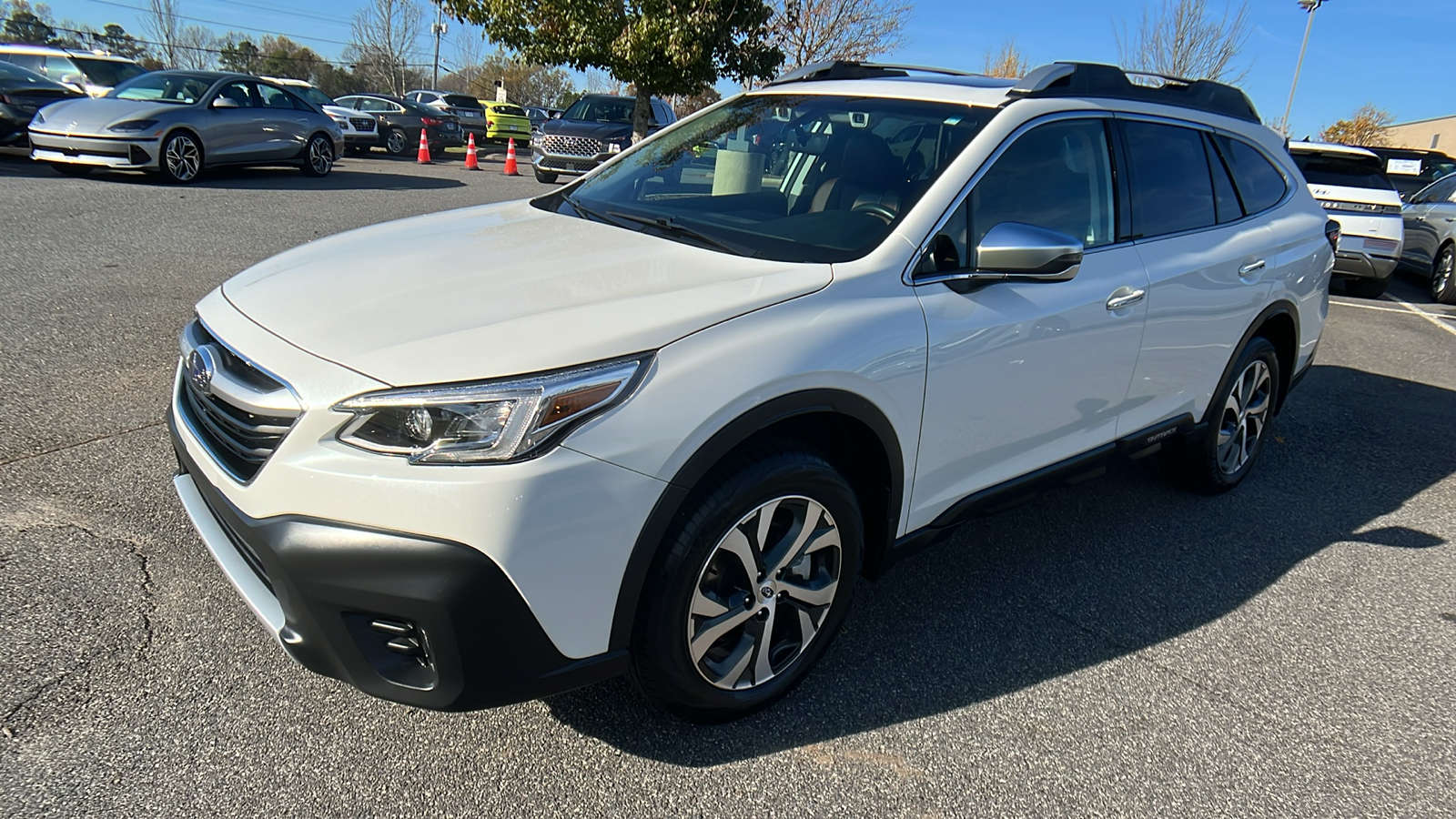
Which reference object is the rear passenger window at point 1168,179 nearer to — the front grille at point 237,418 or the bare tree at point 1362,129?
the front grille at point 237,418

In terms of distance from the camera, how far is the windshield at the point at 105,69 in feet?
55.6

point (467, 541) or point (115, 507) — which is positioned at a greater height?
point (467, 541)

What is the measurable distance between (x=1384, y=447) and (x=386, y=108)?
2269cm

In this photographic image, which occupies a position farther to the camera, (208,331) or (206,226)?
(206,226)

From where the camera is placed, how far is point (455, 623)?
1995 millimetres

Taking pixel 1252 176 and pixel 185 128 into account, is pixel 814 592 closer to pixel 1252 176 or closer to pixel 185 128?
pixel 1252 176

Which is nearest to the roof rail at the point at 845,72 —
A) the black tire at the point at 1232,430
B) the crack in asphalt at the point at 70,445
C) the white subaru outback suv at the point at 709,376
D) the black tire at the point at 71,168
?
the white subaru outback suv at the point at 709,376

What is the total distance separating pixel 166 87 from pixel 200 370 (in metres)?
12.2

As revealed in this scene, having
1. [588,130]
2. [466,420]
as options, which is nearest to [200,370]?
[466,420]

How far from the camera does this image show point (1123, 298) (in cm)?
338

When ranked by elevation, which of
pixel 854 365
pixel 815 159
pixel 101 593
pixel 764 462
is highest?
pixel 815 159

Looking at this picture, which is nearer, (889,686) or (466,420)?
(466,420)

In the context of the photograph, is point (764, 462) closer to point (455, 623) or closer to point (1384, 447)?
point (455, 623)

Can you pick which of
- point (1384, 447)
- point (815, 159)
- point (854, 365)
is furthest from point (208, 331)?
point (1384, 447)
